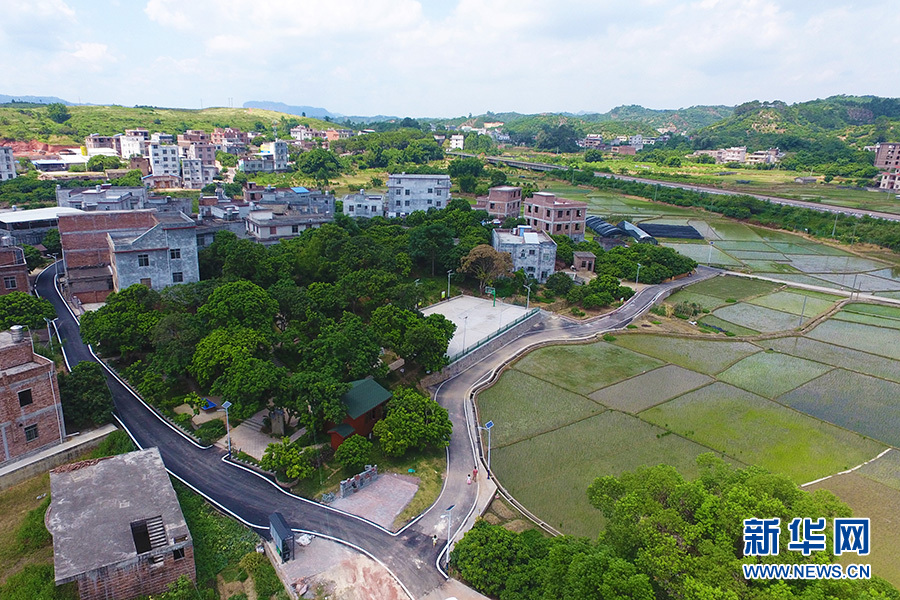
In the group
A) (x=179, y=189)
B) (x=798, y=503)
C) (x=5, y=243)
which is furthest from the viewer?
(x=179, y=189)

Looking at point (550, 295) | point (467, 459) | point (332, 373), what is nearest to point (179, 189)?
point (550, 295)

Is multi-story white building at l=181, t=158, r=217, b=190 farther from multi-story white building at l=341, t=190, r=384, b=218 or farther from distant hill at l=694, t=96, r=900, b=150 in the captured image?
distant hill at l=694, t=96, r=900, b=150

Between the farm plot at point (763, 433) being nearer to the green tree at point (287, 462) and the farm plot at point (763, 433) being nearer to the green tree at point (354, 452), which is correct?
the green tree at point (354, 452)

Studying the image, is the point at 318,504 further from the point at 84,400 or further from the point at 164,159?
the point at 164,159

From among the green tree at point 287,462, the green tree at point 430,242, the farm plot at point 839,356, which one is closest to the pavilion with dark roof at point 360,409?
the green tree at point 287,462

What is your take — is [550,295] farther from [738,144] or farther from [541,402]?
[738,144]

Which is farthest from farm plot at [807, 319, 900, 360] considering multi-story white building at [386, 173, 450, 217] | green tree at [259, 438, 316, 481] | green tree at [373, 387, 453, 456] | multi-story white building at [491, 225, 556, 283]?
multi-story white building at [386, 173, 450, 217]
